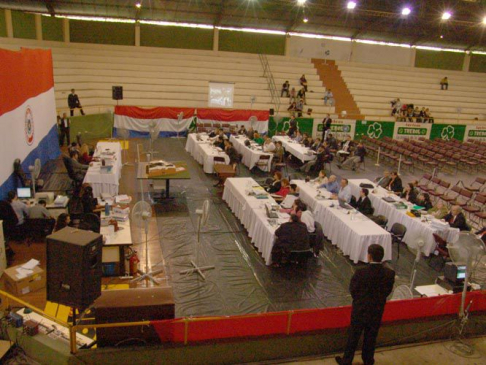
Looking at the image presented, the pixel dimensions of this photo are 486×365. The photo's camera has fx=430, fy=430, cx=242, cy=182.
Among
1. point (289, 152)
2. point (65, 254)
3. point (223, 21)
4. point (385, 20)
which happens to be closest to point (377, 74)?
point (385, 20)

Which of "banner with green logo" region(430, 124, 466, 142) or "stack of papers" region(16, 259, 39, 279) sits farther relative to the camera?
"banner with green logo" region(430, 124, 466, 142)

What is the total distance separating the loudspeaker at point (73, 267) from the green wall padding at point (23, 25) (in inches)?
714

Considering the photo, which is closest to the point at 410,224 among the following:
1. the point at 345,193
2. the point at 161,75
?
the point at 345,193

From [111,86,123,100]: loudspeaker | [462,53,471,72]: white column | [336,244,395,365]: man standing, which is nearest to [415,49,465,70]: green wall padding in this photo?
[462,53,471,72]: white column

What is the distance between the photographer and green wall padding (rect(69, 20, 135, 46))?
78.1 feet

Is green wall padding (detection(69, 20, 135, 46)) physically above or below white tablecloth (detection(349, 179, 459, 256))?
above

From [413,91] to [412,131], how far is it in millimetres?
3826

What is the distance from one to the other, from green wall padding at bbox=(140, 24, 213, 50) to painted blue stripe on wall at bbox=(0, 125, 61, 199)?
11131 mm

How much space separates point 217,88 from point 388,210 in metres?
13.5

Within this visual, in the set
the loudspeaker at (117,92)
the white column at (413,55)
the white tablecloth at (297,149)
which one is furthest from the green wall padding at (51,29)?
the white column at (413,55)

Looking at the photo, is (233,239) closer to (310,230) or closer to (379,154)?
(310,230)

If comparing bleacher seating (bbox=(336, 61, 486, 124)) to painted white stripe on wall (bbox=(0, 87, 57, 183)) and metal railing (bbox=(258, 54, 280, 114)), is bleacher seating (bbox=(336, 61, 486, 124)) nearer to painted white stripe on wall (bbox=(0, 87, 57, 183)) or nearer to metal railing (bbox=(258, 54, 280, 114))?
metal railing (bbox=(258, 54, 280, 114))

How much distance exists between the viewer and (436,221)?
31.4 feet

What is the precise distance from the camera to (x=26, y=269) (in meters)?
7.22
